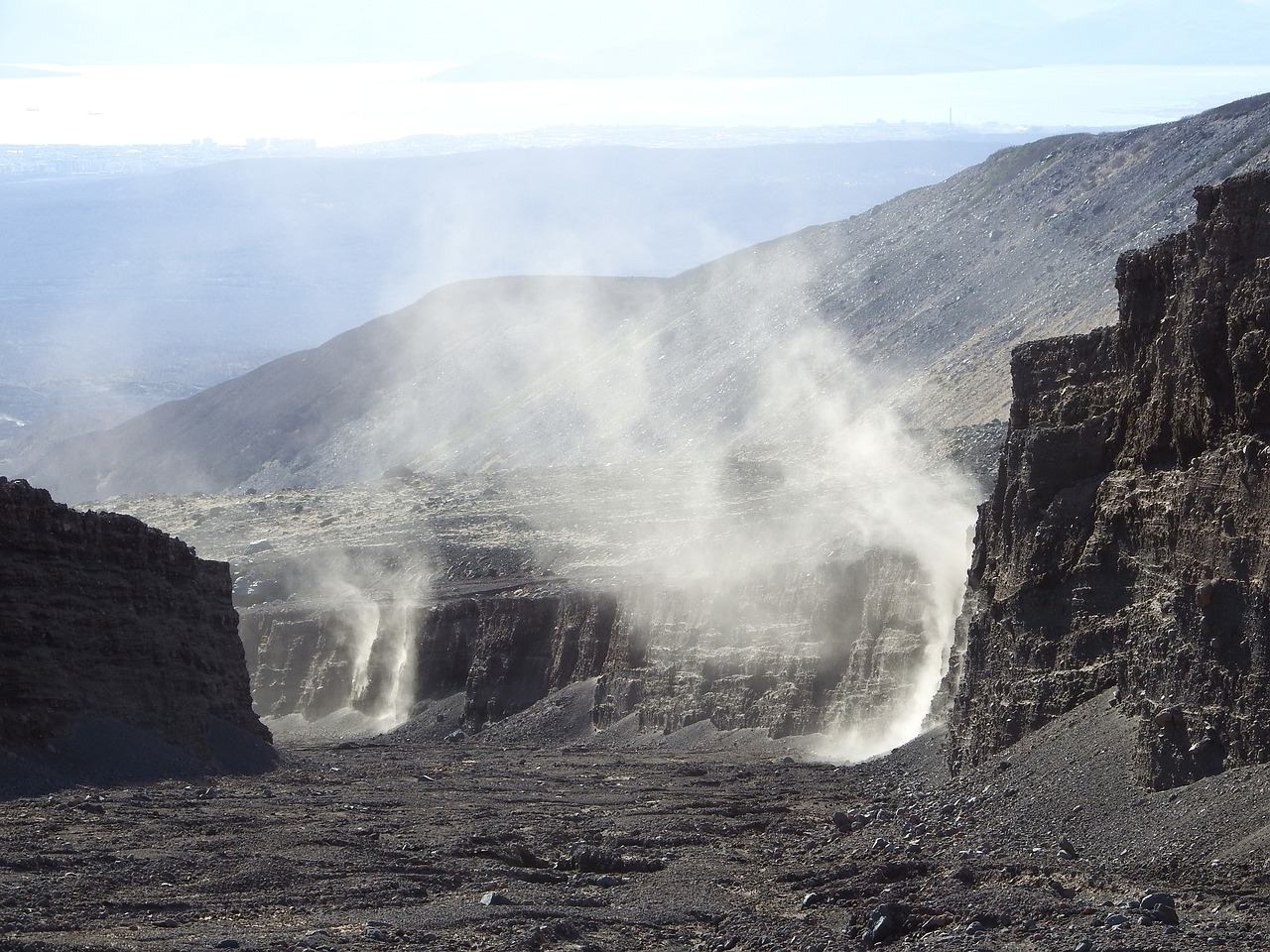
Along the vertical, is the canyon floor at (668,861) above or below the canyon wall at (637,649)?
below

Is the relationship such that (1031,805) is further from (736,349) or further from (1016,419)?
(736,349)

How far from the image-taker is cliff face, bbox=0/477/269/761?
28672 mm

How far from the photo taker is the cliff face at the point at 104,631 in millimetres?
28672

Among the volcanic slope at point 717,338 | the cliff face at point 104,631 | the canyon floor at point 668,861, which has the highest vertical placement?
the volcanic slope at point 717,338

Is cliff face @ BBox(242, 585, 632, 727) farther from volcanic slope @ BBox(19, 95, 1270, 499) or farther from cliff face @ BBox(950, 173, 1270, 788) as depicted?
volcanic slope @ BBox(19, 95, 1270, 499)

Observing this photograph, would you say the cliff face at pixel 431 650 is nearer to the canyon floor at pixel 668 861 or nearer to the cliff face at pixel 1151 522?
the canyon floor at pixel 668 861

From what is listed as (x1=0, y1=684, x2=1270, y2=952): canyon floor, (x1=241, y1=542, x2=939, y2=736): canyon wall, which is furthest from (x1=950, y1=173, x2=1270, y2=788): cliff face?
(x1=241, y1=542, x2=939, y2=736): canyon wall

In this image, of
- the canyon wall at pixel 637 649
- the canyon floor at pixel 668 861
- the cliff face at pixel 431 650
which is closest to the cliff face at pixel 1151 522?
the canyon floor at pixel 668 861

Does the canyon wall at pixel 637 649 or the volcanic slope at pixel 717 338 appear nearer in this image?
the canyon wall at pixel 637 649

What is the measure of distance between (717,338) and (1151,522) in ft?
246

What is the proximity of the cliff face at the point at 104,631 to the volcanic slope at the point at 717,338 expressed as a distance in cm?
4187

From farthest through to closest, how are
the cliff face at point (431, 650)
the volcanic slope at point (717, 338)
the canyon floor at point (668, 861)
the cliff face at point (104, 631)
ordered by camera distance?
the volcanic slope at point (717, 338), the cliff face at point (431, 650), the cliff face at point (104, 631), the canyon floor at point (668, 861)

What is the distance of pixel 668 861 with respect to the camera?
23656 mm

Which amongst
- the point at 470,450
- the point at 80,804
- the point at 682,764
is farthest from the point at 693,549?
the point at 470,450
